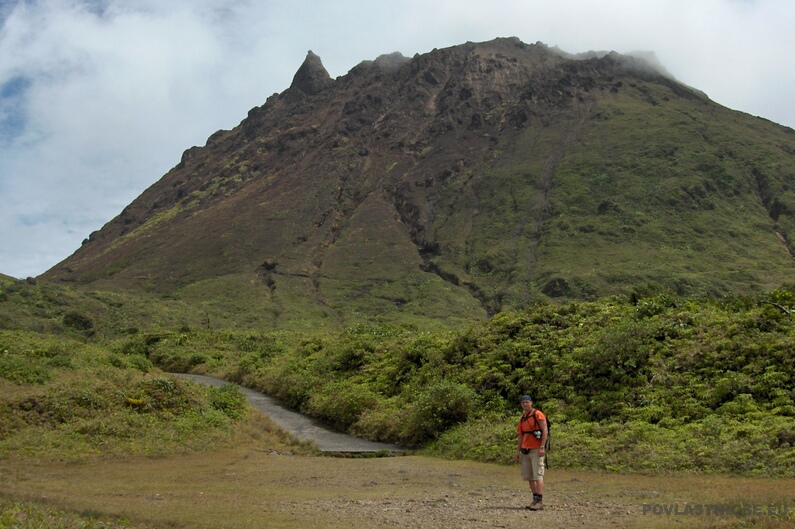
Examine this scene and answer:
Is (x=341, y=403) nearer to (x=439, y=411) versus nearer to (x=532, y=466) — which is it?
(x=439, y=411)

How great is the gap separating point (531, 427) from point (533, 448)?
16.7 inches

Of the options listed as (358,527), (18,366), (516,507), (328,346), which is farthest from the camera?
(328,346)

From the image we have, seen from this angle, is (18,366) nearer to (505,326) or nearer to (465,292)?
(505,326)

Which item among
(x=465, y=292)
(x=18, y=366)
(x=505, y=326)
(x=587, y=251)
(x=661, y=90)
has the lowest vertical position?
(x=18, y=366)

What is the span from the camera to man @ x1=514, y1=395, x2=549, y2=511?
1312 cm

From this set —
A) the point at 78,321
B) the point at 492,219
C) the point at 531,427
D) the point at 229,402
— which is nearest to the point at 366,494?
the point at 531,427

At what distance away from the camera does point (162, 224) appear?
612 ft

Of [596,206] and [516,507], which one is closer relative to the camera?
[516,507]

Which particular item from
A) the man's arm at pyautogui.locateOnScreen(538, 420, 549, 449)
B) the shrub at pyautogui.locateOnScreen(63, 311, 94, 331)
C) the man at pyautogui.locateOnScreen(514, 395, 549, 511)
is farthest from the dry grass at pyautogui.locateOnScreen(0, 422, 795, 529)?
the shrub at pyautogui.locateOnScreen(63, 311, 94, 331)

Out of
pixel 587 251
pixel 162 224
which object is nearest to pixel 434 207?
pixel 587 251

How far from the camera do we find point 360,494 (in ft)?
49.5

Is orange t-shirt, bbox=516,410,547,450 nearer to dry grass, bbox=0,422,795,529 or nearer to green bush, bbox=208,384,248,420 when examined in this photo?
dry grass, bbox=0,422,795,529

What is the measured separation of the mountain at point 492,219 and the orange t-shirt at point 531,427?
285 feet

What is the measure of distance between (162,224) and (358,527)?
18764cm
